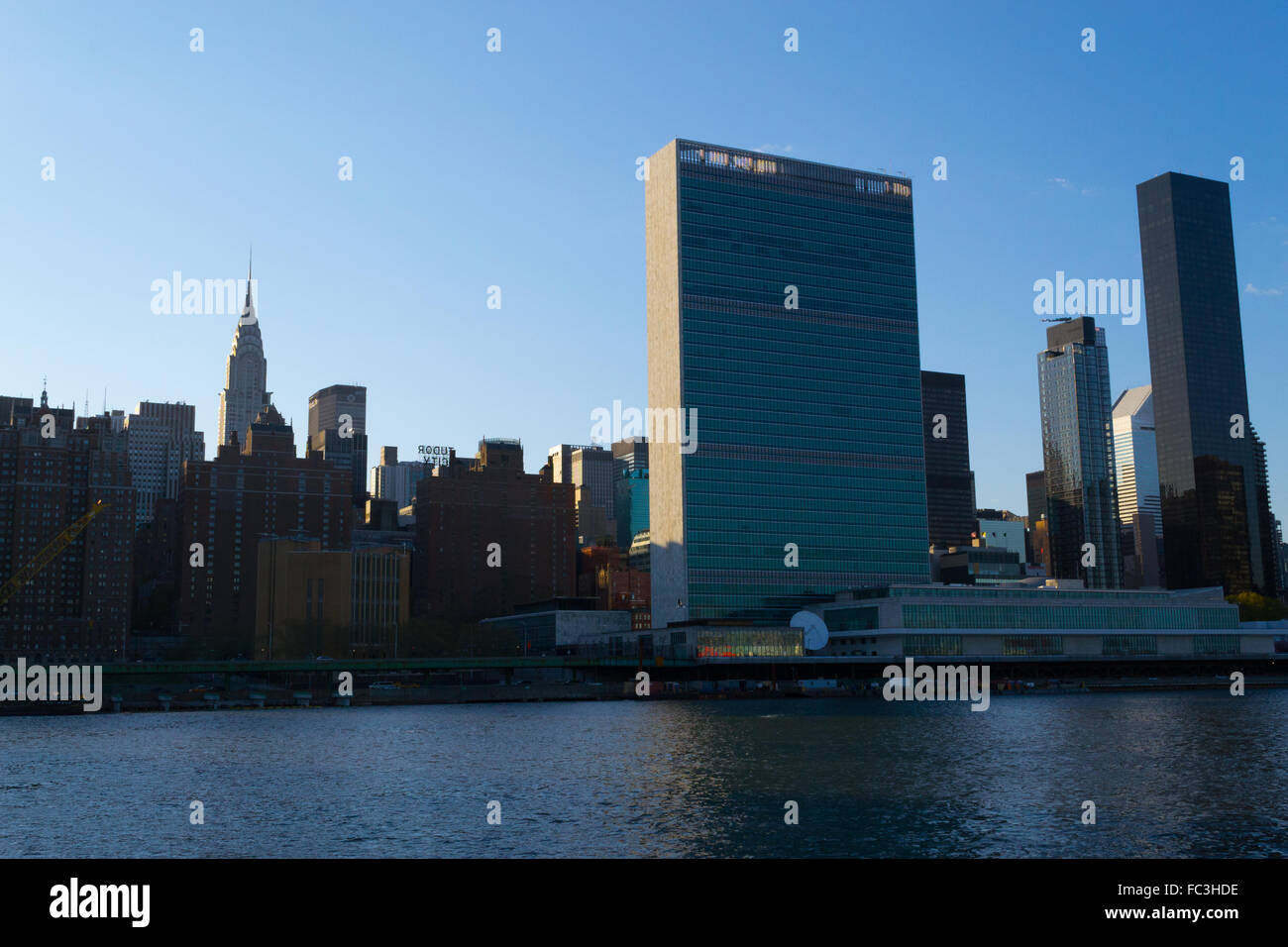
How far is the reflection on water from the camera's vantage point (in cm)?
5269

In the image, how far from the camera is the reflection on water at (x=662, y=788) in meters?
52.7

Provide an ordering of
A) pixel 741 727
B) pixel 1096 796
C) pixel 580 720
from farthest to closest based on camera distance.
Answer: pixel 580 720
pixel 741 727
pixel 1096 796

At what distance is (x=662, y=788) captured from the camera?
71.4 meters

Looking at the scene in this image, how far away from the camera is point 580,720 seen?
468 ft
